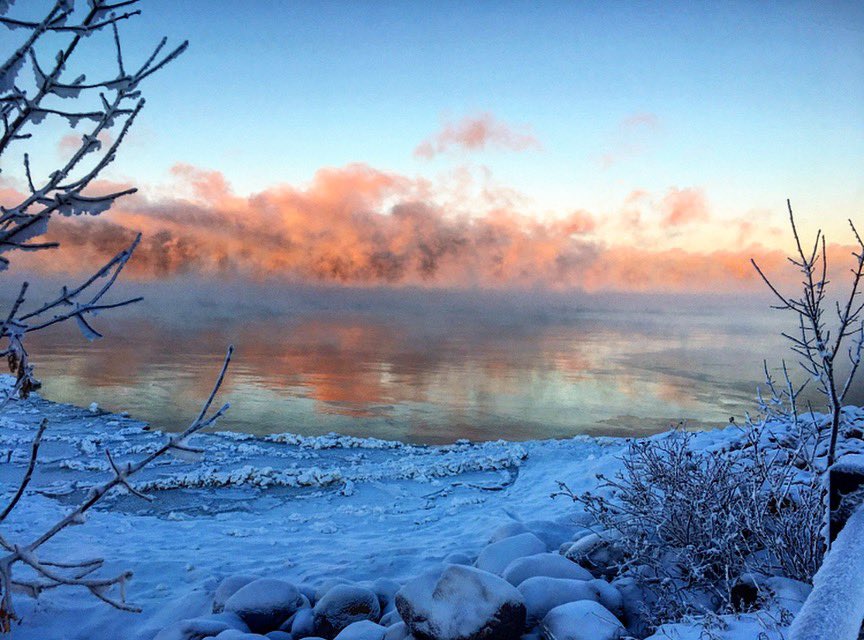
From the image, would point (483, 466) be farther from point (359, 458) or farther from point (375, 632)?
point (375, 632)

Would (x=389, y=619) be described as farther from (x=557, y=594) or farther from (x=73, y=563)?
(x=73, y=563)

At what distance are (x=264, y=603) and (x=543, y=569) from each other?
2.27 meters

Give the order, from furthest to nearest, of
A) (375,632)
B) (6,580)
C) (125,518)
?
(125,518) < (375,632) < (6,580)

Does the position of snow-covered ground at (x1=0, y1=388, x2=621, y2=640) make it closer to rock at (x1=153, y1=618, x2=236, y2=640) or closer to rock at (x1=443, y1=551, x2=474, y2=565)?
rock at (x1=443, y1=551, x2=474, y2=565)

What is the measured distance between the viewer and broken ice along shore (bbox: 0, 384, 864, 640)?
364 cm

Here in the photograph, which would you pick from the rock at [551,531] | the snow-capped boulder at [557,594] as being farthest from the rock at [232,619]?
the rock at [551,531]

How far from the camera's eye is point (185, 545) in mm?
6500

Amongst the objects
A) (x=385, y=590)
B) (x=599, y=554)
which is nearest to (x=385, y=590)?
(x=385, y=590)

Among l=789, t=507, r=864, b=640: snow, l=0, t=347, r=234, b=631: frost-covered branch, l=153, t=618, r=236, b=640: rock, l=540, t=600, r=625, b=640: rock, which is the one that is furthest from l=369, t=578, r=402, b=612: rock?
l=789, t=507, r=864, b=640: snow

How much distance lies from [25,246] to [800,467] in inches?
250

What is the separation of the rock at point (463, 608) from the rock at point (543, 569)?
0.71 m

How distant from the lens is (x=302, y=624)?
4227mm

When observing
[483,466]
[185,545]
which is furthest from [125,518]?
[483,466]

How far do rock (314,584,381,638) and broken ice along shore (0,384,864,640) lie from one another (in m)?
0.01
